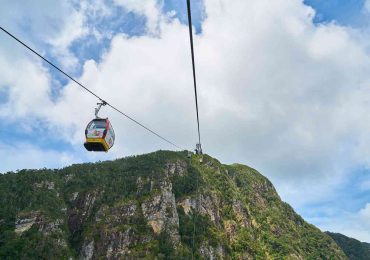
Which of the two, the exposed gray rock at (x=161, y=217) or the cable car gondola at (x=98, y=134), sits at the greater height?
the exposed gray rock at (x=161, y=217)

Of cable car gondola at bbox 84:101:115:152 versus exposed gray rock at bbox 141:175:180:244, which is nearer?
cable car gondola at bbox 84:101:115:152

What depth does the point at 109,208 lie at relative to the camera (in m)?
200

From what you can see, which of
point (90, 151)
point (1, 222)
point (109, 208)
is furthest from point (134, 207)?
point (90, 151)

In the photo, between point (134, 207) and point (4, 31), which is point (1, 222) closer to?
point (134, 207)

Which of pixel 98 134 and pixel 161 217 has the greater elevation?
pixel 161 217

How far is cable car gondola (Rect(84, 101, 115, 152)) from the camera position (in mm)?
28264

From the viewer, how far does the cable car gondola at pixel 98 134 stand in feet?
92.7

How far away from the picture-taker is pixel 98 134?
92.9 feet

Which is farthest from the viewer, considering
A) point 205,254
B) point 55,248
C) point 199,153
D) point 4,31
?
point 205,254

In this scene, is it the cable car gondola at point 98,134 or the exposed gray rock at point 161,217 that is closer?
the cable car gondola at point 98,134

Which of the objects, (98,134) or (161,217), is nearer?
(98,134)

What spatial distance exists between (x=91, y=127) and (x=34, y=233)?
168980 millimetres

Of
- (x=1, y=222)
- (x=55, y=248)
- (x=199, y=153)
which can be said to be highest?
(x=1, y=222)

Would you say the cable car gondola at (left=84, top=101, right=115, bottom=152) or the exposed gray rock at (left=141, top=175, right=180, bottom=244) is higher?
the exposed gray rock at (left=141, top=175, right=180, bottom=244)
